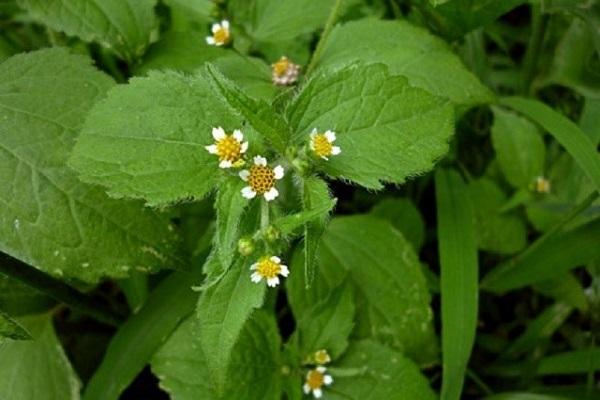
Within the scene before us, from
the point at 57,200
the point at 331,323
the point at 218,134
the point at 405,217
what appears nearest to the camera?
the point at 218,134

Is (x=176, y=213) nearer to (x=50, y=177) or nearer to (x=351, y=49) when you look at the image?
(x=50, y=177)

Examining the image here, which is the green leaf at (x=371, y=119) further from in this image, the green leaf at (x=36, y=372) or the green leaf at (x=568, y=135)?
the green leaf at (x=36, y=372)

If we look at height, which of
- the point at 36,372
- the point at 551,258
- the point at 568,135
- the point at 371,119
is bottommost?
the point at 36,372

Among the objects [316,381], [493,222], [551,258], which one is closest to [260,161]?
[316,381]

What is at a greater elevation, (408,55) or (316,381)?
(408,55)

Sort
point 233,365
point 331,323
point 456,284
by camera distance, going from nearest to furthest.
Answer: point 233,365 < point 331,323 < point 456,284

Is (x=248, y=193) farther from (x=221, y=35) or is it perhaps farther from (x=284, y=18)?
(x=284, y=18)

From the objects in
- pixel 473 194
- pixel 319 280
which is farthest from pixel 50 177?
pixel 473 194
